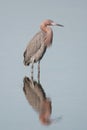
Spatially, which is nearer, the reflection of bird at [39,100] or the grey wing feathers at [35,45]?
the reflection of bird at [39,100]

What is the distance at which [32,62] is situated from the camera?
10352 mm

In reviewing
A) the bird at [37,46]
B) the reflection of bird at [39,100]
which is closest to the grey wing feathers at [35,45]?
the bird at [37,46]

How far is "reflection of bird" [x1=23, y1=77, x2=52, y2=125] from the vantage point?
6.91 meters

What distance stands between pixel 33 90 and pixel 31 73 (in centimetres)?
178

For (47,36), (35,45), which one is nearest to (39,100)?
(35,45)

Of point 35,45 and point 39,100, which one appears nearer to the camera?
point 39,100

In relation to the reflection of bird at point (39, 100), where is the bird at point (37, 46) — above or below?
below

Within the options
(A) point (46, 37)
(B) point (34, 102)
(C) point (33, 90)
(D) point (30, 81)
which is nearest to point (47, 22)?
(A) point (46, 37)

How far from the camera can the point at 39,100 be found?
7645 millimetres

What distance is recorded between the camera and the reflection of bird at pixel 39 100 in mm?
6905

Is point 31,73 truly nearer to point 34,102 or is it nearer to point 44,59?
point 44,59

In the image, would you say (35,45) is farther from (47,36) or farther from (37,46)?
(47,36)

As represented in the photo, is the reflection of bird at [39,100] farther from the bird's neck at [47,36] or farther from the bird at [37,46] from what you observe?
the bird's neck at [47,36]

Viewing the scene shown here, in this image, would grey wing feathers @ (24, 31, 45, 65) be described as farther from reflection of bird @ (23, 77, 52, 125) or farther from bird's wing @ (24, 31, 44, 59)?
reflection of bird @ (23, 77, 52, 125)
